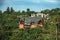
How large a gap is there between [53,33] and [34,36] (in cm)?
268

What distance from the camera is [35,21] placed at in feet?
111

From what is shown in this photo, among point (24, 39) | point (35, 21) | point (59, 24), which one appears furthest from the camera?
point (35, 21)

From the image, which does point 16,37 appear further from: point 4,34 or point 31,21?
point 31,21

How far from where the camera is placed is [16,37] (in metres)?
17.2

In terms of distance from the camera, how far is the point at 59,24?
15141 millimetres

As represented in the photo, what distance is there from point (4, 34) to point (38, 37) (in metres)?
2.73

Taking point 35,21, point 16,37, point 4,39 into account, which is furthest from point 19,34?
point 35,21

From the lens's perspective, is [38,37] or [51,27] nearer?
[51,27]

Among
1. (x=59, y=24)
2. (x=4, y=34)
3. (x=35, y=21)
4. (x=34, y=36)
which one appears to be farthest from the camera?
(x=35, y=21)

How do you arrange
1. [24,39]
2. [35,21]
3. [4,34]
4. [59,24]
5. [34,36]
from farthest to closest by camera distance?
[35,21] → [4,34] → [34,36] → [24,39] → [59,24]

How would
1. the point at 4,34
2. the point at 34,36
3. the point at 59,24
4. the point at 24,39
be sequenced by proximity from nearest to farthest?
the point at 59,24, the point at 24,39, the point at 34,36, the point at 4,34

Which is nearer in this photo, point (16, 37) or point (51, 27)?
point (51, 27)

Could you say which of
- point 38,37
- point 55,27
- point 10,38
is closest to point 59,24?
point 55,27

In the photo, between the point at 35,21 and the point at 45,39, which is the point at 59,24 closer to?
the point at 45,39
